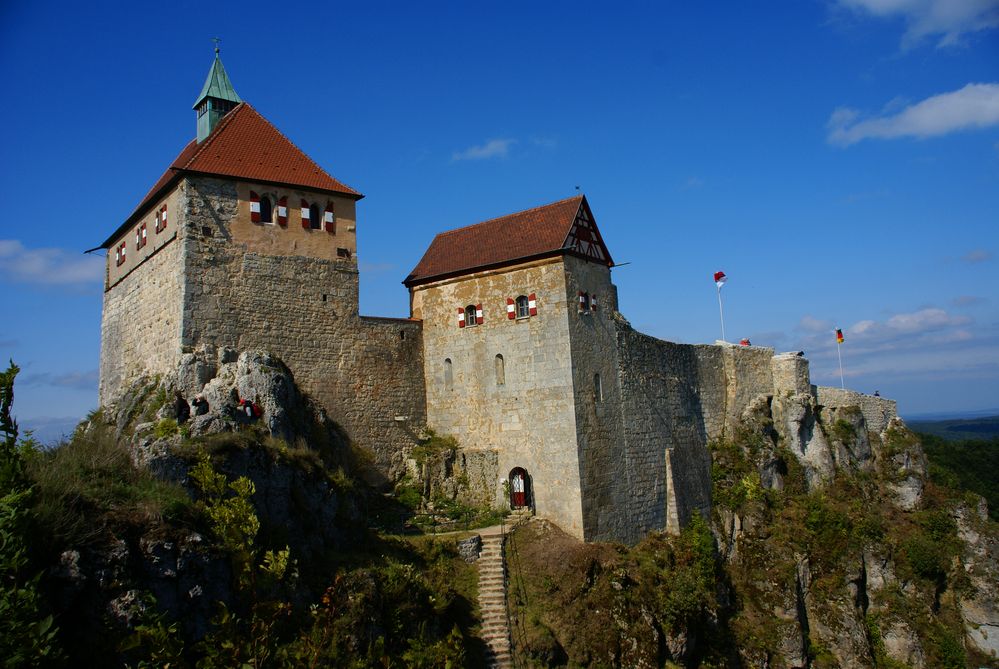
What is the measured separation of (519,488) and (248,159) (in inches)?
535

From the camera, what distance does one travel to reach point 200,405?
67.8ft

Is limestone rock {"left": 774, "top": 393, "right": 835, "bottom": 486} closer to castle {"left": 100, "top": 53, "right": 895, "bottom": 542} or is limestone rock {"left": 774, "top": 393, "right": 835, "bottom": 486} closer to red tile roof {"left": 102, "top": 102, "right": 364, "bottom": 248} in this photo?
castle {"left": 100, "top": 53, "right": 895, "bottom": 542}

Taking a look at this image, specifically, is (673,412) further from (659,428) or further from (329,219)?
(329,219)

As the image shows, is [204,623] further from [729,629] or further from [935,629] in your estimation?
[935,629]

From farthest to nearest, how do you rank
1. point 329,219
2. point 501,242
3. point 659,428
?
point 659,428, point 501,242, point 329,219

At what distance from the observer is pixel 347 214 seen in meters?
27.1

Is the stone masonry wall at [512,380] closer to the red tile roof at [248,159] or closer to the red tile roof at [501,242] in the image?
the red tile roof at [501,242]

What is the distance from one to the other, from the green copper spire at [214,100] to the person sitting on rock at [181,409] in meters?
10.7

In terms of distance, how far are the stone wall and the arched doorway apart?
812 inches

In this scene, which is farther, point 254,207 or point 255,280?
point 254,207

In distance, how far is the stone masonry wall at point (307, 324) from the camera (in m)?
23.8

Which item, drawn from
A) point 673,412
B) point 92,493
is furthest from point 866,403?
point 92,493

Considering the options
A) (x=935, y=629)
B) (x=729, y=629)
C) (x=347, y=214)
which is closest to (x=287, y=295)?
(x=347, y=214)

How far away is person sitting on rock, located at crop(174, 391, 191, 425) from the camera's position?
66.9 feet
